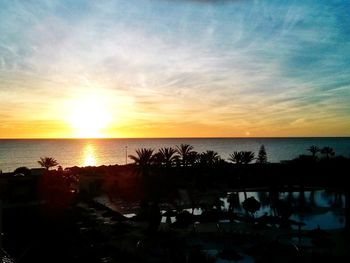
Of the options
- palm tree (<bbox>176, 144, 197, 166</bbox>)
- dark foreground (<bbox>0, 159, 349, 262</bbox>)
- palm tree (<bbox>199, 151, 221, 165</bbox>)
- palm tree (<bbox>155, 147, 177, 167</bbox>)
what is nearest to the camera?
dark foreground (<bbox>0, 159, 349, 262</bbox>)

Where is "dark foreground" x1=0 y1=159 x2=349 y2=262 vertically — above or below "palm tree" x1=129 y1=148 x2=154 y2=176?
below

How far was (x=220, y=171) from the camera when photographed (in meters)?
60.2

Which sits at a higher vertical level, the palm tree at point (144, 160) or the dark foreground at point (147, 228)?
the palm tree at point (144, 160)

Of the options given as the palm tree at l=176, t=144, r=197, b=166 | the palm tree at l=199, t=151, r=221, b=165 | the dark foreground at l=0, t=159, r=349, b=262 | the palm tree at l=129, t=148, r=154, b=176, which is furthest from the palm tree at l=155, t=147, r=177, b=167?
the palm tree at l=199, t=151, r=221, b=165

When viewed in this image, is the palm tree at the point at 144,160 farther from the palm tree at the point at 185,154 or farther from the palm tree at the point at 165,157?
the palm tree at the point at 185,154

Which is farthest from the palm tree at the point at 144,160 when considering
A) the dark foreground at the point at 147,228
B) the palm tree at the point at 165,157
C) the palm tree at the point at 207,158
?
the palm tree at the point at 207,158

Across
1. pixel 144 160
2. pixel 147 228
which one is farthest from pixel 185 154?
pixel 147 228

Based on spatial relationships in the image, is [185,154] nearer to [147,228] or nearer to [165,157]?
[165,157]

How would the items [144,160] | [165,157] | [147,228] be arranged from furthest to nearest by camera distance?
[165,157] < [144,160] < [147,228]

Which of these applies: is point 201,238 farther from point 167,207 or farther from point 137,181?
point 137,181

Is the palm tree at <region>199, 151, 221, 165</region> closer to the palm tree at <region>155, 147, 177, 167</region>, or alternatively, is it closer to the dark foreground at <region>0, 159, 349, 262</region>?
the dark foreground at <region>0, 159, 349, 262</region>

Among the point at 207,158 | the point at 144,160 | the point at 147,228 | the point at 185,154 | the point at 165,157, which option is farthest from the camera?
the point at 207,158

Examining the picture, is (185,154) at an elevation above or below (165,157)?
above

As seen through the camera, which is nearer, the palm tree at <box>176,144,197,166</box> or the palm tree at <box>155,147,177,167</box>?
the palm tree at <box>155,147,177,167</box>
